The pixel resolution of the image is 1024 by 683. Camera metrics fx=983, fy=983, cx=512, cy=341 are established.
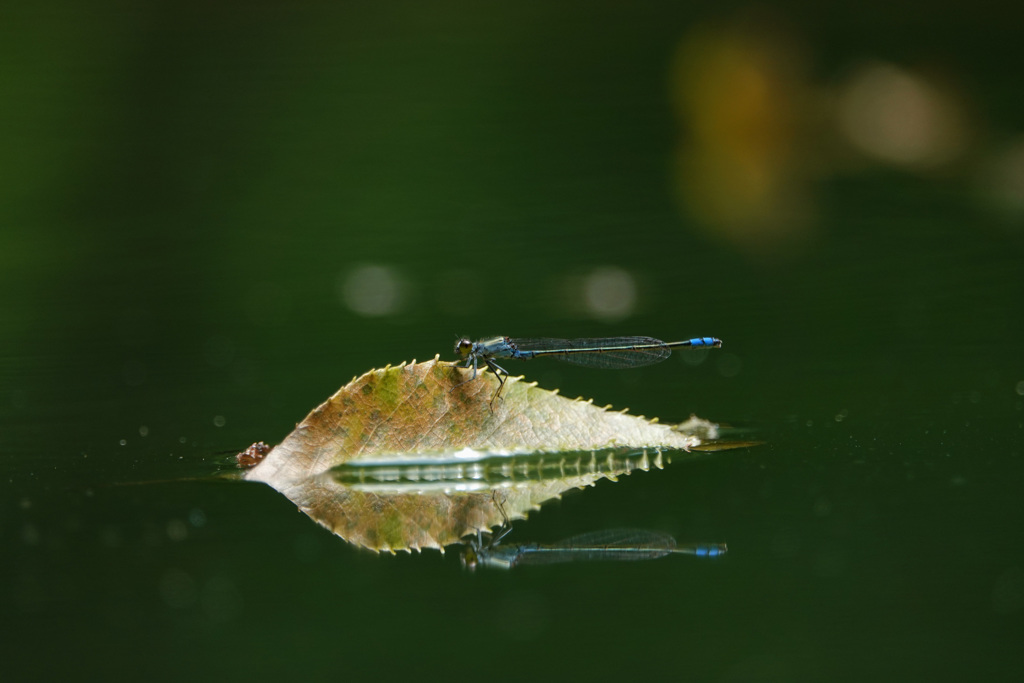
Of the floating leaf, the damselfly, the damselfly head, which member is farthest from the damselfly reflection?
the damselfly

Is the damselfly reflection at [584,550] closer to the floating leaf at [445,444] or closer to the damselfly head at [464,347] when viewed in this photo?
the floating leaf at [445,444]

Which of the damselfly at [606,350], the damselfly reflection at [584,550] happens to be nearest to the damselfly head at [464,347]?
the damselfly at [606,350]

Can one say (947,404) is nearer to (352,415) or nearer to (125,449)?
(352,415)

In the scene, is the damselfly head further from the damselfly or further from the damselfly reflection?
the damselfly reflection

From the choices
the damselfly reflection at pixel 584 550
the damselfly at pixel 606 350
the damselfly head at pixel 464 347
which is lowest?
the damselfly at pixel 606 350

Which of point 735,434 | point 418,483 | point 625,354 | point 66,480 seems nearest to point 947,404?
point 735,434

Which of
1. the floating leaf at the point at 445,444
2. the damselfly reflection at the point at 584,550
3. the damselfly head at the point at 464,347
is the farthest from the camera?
the damselfly head at the point at 464,347
